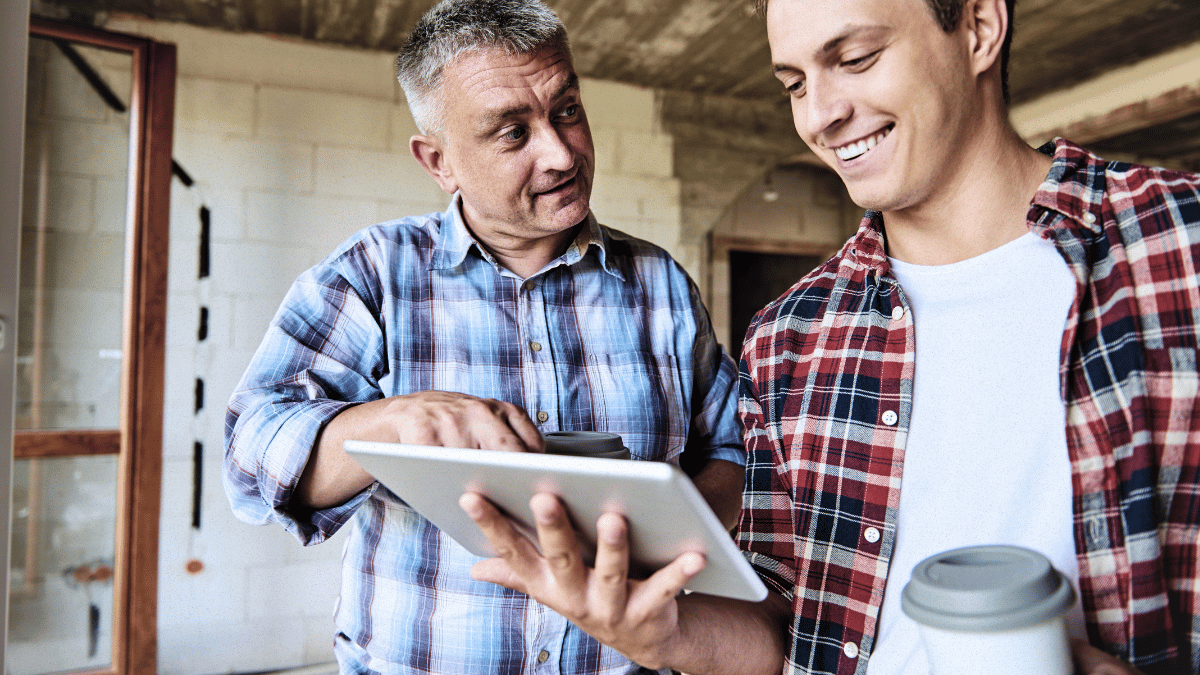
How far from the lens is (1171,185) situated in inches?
38.9

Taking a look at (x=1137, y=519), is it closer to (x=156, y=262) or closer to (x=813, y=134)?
(x=813, y=134)

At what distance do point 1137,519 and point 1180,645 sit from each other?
162 mm

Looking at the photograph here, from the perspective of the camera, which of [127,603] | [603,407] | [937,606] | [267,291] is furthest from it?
[267,291]

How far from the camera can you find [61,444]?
3.10 meters

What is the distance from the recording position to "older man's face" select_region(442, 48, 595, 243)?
57.0 inches

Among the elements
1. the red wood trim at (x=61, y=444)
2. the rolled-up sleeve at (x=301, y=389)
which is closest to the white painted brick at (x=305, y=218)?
the red wood trim at (x=61, y=444)

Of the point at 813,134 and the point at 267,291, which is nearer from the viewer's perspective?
the point at 813,134

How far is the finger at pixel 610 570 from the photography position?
779 millimetres

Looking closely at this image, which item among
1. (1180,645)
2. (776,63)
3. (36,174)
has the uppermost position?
(36,174)

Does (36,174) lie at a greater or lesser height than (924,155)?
greater

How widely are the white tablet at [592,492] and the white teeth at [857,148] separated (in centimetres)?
60

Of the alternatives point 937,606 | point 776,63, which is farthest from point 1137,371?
point 776,63

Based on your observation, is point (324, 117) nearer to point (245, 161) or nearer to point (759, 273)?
point (245, 161)

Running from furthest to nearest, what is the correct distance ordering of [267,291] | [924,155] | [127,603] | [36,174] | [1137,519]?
1. [267,291]
2. [36,174]
3. [127,603]
4. [924,155]
5. [1137,519]
